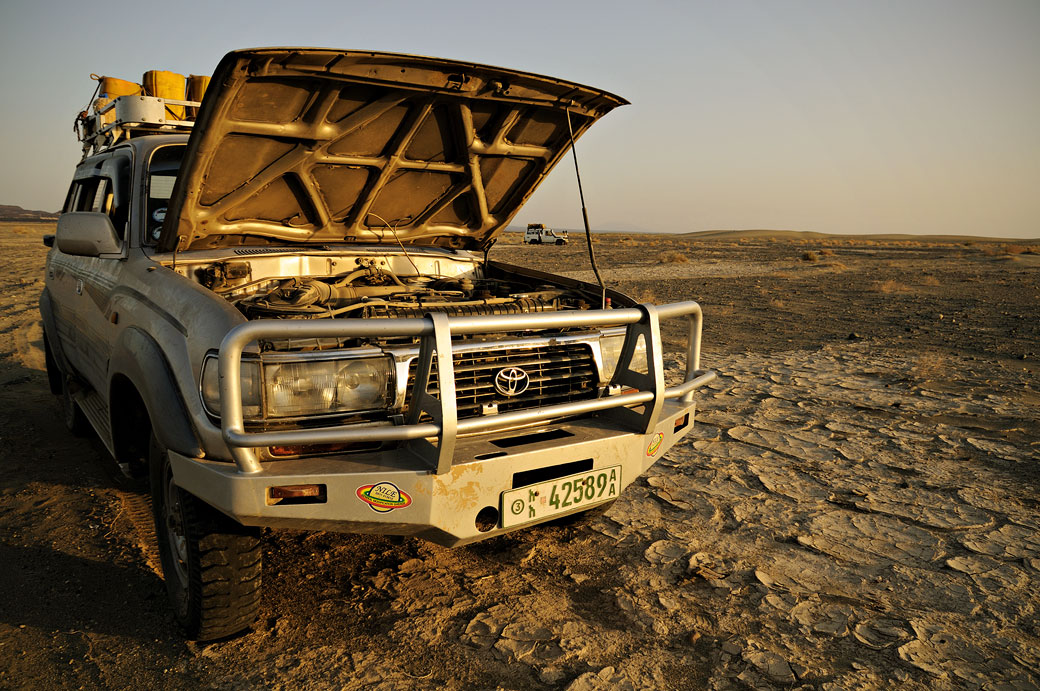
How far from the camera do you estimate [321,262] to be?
4.04m

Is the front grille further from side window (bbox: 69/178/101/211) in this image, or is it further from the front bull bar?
side window (bbox: 69/178/101/211)

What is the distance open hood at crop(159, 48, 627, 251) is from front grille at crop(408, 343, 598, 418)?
54.2 inches

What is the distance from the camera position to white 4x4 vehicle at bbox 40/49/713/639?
2.33 m

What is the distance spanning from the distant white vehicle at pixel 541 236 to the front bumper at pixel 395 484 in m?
42.8

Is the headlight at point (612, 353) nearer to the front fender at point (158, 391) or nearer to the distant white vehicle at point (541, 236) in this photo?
the front fender at point (158, 391)

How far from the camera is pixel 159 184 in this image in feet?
12.3

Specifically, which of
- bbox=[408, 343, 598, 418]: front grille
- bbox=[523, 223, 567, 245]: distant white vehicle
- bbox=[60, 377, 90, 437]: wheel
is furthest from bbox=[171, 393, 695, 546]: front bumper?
bbox=[523, 223, 567, 245]: distant white vehicle

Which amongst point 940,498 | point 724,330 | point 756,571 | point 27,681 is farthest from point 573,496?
point 724,330

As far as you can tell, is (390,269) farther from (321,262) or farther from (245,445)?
(245,445)

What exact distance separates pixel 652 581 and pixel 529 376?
1126 mm

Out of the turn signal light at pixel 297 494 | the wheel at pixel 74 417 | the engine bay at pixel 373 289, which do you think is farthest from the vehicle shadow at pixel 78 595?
the wheel at pixel 74 417

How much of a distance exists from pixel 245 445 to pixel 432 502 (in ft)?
2.12

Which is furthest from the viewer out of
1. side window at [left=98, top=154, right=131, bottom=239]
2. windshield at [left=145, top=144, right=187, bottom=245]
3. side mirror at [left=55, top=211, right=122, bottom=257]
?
side window at [left=98, top=154, right=131, bottom=239]

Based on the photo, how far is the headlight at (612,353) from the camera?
3.16 m
